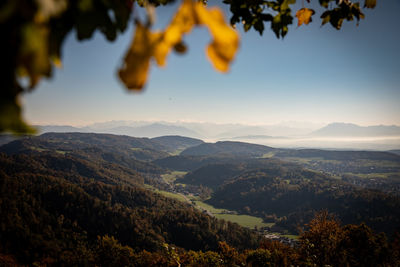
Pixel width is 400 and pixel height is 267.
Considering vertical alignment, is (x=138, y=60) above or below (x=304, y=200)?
above

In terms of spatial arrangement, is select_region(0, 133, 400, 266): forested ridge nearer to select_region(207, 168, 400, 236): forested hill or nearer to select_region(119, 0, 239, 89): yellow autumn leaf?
select_region(207, 168, 400, 236): forested hill

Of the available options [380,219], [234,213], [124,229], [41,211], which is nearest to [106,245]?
[124,229]

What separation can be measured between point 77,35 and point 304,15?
2422mm

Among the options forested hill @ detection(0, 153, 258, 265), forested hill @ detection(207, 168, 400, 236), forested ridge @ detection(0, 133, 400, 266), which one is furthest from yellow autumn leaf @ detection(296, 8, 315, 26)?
forested hill @ detection(207, 168, 400, 236)

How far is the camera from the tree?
515mm

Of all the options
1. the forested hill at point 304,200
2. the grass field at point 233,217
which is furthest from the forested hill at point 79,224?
the forested hill at point 304,200

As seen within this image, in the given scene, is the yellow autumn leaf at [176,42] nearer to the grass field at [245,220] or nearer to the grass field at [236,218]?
the grass field at [245,220]

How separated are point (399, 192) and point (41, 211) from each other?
799 ft

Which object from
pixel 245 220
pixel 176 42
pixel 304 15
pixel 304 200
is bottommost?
pixel 245 220

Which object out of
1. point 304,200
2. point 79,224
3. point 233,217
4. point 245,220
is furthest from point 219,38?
point 304,200

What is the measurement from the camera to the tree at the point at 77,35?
51 centimetres

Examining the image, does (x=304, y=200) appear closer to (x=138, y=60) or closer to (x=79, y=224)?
(x=79, y=224)

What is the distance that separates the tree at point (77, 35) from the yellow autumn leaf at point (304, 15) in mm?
2088

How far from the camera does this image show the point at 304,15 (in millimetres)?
2350
